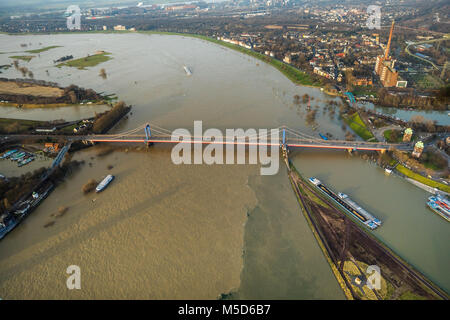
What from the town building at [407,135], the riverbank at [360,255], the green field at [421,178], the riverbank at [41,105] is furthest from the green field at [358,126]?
the riverbank at [41,105]

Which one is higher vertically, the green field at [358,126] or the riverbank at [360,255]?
the green field at [358,126]

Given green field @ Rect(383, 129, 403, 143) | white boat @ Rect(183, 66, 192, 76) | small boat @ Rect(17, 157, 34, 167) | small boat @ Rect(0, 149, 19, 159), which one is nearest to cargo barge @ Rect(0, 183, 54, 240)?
small boat @ Rect(17, 157, 34, 167)

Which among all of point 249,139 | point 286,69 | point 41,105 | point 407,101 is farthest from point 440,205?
point 41,105

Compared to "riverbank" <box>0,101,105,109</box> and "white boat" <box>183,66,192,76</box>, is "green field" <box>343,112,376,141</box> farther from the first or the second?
"riverbank" <box>0,101,105,109</box>

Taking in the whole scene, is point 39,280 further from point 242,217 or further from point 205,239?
point 242,217

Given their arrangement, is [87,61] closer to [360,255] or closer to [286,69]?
[286,69]

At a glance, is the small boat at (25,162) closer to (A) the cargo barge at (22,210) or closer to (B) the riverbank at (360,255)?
(A) the cargo barge at (22,210)
